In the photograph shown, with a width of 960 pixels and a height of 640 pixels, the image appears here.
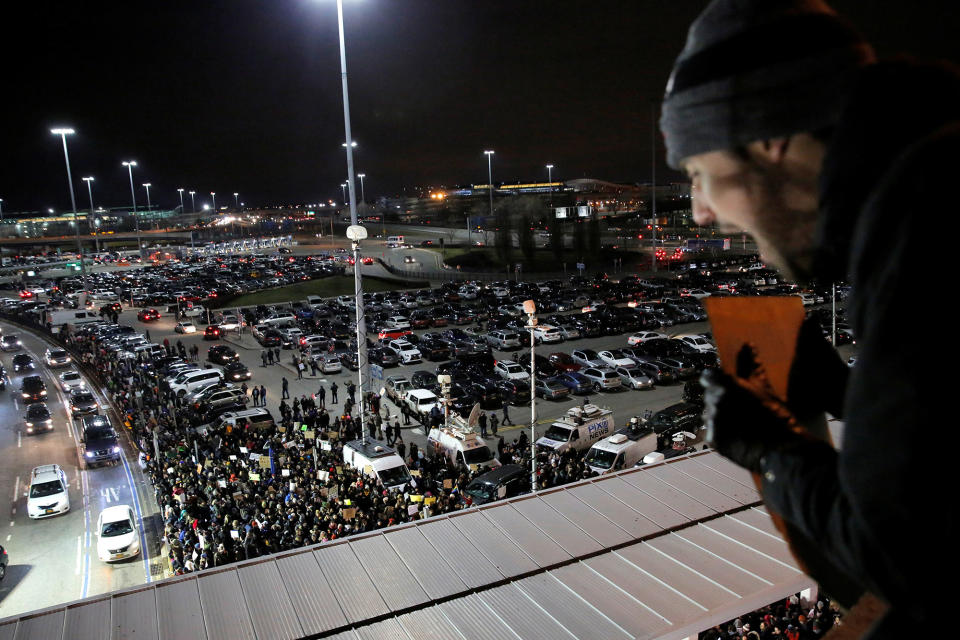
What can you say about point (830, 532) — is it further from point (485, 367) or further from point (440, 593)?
point (485, 367)

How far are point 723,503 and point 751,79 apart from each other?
8.69 meters

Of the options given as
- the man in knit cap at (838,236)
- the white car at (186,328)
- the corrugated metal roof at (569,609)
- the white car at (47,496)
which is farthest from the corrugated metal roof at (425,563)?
the white car at (186,328)

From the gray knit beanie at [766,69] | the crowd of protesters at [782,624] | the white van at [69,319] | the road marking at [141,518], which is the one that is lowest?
the road marking at [141,518]

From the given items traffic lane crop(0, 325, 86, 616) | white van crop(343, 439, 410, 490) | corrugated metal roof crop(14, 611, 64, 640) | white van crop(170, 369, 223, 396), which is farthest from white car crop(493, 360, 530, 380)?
corrugated metal roof crop(14, 611, 64, 640)

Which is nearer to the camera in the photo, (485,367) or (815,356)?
(815,356)

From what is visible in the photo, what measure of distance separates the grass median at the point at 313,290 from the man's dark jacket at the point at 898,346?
54.6 m

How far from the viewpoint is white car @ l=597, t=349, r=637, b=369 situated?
26750 millimetres

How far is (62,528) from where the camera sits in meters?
16.0

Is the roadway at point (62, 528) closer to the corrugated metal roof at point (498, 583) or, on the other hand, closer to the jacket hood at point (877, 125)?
the corrugated metal roof at point (498, 583)

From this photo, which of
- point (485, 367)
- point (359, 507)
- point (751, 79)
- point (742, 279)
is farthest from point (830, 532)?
point (742, 279)

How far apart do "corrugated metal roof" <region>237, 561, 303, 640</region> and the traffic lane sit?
7.85m

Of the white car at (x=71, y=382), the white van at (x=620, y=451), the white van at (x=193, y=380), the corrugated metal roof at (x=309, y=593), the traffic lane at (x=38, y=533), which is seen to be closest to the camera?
the corrugated metal roof at (x=309, y=593)

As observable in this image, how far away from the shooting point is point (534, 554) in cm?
773

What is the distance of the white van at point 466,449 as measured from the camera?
1773cm
